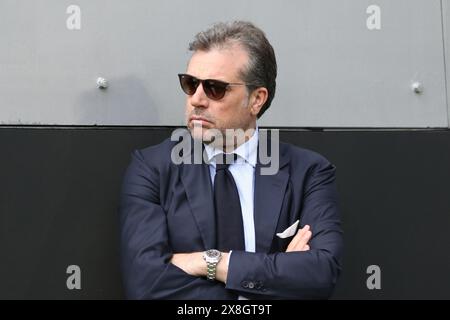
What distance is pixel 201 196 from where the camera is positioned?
7.64 ft

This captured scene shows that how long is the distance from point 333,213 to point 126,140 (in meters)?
1.11

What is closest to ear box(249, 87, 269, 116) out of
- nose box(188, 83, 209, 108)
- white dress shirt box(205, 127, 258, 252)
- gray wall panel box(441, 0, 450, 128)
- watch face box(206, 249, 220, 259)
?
white dress shirt box(205, 127, 258, 252)

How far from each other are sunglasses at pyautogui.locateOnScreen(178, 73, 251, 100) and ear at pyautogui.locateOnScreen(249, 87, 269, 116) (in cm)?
12

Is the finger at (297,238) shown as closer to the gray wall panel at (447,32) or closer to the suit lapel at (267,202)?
the suit lapel at (267,202)

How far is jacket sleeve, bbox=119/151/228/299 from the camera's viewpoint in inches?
83.4

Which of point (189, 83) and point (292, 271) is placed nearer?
point (292, 271)

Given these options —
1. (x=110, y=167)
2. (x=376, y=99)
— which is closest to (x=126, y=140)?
(x=110, y=167)

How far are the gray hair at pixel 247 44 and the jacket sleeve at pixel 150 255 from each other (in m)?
0.56

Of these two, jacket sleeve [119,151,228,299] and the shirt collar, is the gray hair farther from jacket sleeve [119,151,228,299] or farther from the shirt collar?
jacket sleeve [119,151,228,299]

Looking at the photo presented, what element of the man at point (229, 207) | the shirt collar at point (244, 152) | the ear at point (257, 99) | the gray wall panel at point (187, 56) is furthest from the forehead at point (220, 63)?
the gray wall panel at point (187, 56)

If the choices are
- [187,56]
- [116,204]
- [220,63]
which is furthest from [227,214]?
[187,56]

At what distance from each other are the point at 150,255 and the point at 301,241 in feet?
1.83

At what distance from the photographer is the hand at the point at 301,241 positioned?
7.30 ft

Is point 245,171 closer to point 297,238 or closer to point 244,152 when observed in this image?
point 244,152
